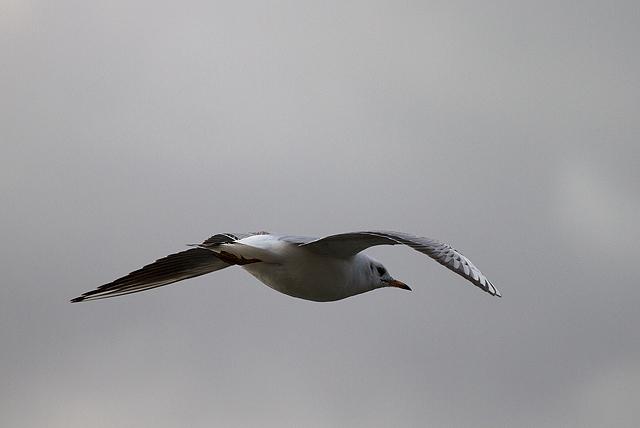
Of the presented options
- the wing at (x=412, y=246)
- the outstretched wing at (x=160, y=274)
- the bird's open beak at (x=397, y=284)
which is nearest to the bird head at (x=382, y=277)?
the bird's open beak at (x=397, y=284)

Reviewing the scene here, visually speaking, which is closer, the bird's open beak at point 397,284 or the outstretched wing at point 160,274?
the outstretched wing at point 160,274

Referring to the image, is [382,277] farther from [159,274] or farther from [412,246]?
[412,246]

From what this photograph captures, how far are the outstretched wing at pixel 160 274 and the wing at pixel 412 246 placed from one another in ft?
4.91

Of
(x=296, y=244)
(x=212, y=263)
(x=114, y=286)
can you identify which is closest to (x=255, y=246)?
(x=296, y=244)

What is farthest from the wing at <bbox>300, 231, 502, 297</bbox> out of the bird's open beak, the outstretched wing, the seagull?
the outstretched wing

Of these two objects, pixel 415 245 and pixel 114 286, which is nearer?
pixel 415 245

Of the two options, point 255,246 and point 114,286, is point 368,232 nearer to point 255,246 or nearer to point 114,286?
point 255,246

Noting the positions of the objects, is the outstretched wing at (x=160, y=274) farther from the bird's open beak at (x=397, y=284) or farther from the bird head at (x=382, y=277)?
the bird's open beak at (x=397, y=284)

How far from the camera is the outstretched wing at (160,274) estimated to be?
11508 mm

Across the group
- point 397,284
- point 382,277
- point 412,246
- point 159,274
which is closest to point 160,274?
point 159,274

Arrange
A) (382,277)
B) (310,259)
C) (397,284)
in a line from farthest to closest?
(397,284)
(382,277)
(310,259)

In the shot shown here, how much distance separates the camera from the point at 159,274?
11.6m

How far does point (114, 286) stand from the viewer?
460 inches

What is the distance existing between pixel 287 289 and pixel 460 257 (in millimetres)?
1629
